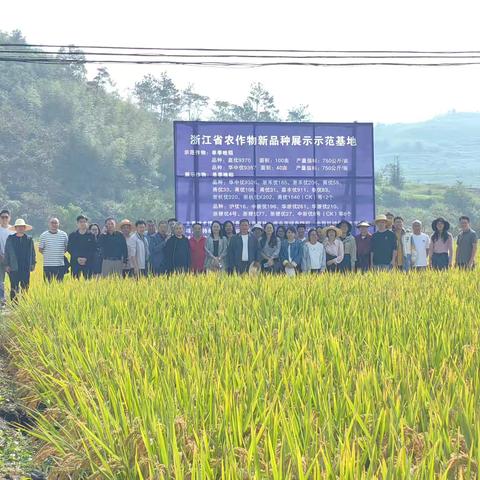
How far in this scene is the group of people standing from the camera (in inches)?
536

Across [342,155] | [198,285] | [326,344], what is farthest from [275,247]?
[326,344]

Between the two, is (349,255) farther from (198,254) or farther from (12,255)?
(12,255)

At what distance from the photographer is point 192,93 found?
472 ft

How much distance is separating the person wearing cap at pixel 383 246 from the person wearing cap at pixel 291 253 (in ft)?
3.72

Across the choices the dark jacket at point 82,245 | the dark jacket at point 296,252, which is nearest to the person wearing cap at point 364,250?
the dark jacket at point 296,252

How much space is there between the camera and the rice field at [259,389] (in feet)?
10.6

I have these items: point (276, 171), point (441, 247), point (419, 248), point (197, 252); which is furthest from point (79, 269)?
point (276, 171)

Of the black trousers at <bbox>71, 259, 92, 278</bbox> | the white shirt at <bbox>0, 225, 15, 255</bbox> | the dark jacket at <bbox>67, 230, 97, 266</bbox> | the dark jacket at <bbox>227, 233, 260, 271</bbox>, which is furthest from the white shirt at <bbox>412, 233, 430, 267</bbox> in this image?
the white shirt at <bbox>0, 225, 15, 255</bbox>

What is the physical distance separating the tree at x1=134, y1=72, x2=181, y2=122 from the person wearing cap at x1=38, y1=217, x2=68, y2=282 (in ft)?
420

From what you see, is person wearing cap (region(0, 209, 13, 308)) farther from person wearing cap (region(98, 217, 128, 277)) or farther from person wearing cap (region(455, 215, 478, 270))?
person wearing cap (region(455, 215, 478, 270))

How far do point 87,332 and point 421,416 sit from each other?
3.67m

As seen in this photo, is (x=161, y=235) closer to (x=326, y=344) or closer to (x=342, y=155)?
(x=342, y=155)

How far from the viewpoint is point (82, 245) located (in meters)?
13.8

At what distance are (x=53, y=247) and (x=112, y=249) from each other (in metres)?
0.84
